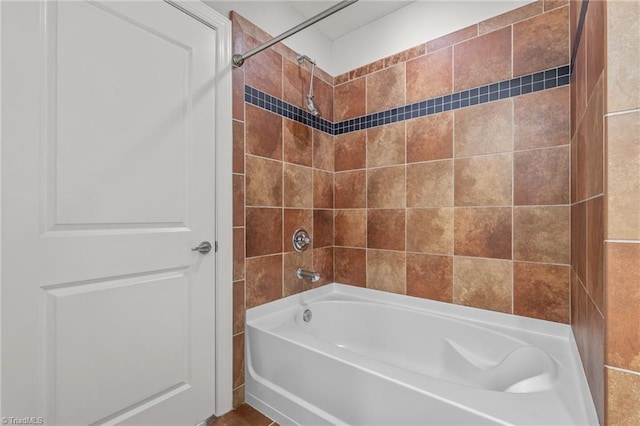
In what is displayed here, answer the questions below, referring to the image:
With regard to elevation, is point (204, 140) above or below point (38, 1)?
below

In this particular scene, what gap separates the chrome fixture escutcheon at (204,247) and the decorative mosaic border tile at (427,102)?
0.82m

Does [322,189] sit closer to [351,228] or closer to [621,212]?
[351,228]

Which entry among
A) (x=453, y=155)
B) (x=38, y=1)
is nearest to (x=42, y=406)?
(x=38, y=1)

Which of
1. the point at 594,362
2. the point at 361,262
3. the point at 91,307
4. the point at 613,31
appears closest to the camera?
the point at 613,31

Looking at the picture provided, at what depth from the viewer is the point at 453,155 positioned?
1696 mm

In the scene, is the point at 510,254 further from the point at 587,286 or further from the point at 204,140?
the point at 204,140

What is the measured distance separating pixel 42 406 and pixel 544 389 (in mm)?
1773

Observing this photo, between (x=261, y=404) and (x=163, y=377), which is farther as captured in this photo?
(x=261, y=404)

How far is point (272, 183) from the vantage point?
176 centimetres

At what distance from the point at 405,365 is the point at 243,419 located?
954 mm

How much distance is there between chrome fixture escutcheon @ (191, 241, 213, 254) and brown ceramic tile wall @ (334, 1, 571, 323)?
1065mm

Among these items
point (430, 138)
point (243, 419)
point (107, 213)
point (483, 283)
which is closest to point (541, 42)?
point (430, 138)

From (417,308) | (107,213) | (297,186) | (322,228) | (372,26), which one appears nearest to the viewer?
(107,213)

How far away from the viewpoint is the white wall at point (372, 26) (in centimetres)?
163
